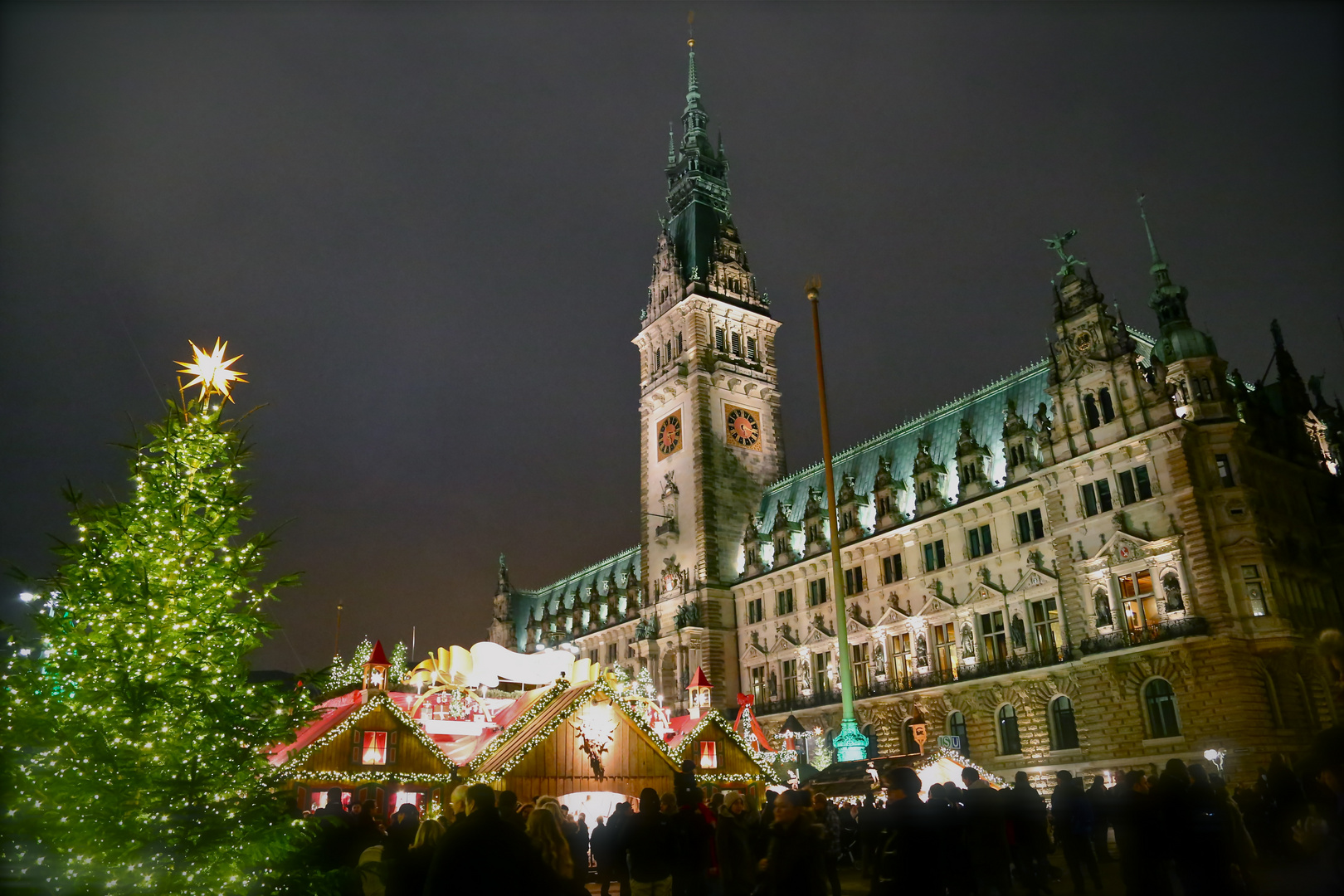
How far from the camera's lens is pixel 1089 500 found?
136 feet

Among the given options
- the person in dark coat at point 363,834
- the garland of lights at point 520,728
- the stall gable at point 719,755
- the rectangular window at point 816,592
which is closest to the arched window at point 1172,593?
the stall gable at point 719,755

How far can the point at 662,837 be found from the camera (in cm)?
1175

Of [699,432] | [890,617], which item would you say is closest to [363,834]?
[890,617]

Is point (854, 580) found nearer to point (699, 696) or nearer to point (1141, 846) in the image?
point (699, 696)

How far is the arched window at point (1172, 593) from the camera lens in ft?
121

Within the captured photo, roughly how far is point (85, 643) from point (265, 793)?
11.8ft

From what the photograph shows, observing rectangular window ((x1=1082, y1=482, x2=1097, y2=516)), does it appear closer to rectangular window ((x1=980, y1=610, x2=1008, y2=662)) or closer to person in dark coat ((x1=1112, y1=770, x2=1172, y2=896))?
rectangular window ((x1=980, y1=610, x2=1008, y2=662))

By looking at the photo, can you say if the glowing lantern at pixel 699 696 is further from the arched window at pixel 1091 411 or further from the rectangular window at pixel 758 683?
the rectangular window at pixel 758 683

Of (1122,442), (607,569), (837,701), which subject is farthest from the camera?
(607,569)

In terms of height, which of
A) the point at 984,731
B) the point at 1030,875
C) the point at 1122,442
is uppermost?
the point at 1122,442

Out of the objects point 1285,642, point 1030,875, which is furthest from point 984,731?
point 1030,875

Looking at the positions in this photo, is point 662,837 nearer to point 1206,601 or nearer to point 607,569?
point 1206,601

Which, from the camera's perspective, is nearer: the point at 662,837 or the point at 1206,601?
the point at 662,837

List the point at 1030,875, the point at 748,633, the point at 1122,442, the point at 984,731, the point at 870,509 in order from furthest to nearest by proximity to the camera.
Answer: the point at 748,633, the point at 870,509, the point at 984,731, the point at 1122,442, the point at 1030,875
